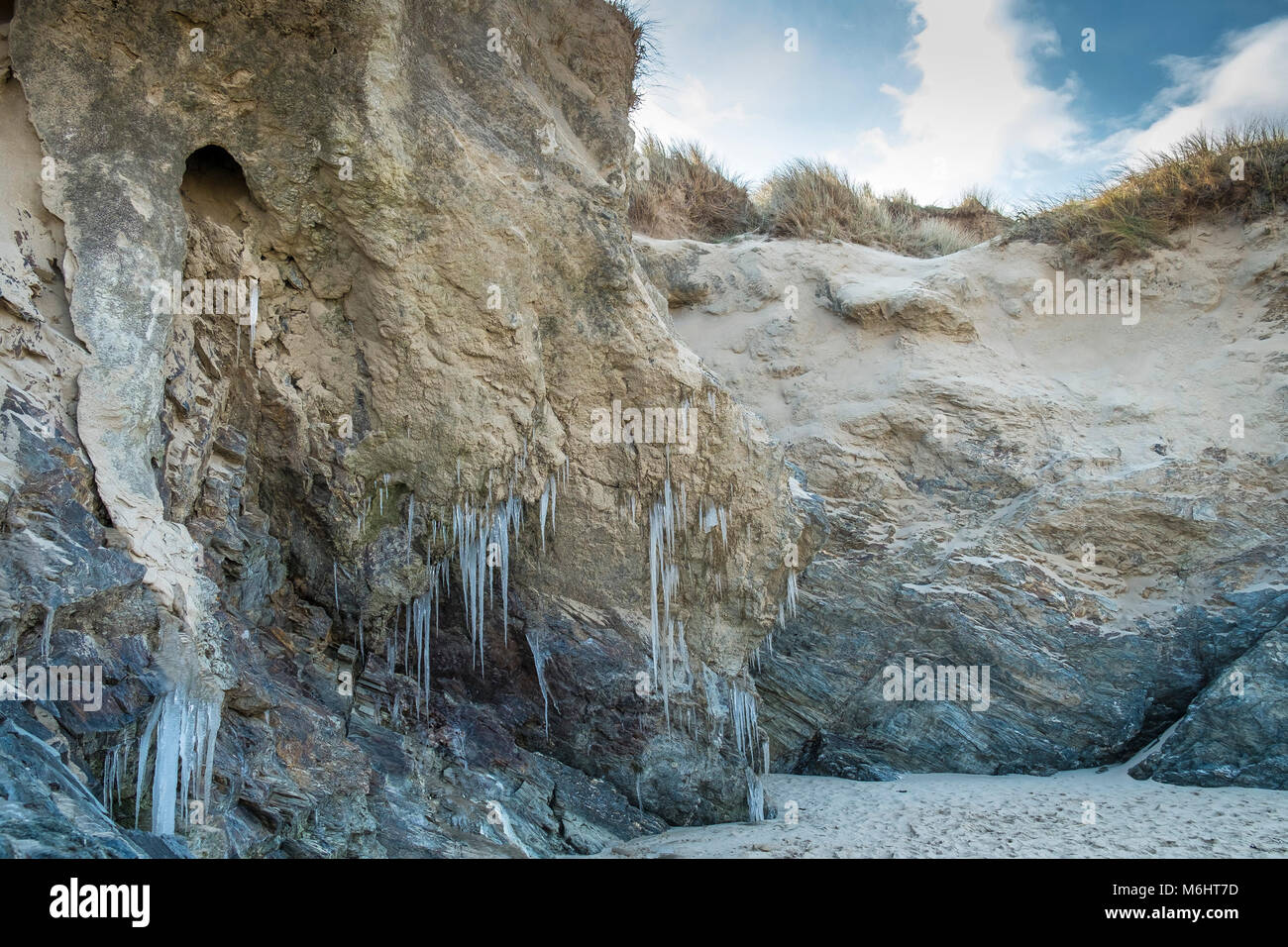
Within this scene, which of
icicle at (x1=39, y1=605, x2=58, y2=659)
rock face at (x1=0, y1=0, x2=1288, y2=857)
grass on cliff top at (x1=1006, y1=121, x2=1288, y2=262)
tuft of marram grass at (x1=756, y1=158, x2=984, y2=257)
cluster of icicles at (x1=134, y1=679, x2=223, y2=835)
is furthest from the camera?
tuft of marram grass at (x1=756, y1=158, x2=984, y2=257)

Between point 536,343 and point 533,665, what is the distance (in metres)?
2.53

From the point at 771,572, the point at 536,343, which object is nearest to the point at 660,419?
the point at 536,343

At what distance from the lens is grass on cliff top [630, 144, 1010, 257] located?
1251cm

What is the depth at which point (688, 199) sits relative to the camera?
13.7 meters

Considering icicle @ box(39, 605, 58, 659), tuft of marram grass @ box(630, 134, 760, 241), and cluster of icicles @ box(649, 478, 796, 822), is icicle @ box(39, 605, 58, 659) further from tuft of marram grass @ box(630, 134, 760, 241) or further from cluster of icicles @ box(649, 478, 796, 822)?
tuft of marram grass @ box(630, 134, 760, 241)

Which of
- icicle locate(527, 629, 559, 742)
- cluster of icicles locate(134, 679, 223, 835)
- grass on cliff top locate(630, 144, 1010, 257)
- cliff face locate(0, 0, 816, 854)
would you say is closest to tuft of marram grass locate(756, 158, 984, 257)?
grass on cliff top locate(630, 144, 1010, 257)

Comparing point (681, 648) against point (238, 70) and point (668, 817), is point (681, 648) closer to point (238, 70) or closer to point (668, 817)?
point (668, 817)

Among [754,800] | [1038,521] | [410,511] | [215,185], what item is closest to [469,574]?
[410,511]

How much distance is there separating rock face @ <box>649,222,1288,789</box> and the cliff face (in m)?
1.19

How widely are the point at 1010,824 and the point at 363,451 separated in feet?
17.6

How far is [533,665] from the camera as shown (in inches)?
291

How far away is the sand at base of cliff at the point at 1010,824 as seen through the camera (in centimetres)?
619

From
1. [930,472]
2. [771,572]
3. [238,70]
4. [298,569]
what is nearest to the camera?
[238,70]

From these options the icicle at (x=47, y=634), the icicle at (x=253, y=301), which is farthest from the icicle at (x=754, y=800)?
the icicle at (x=47, y=634)
